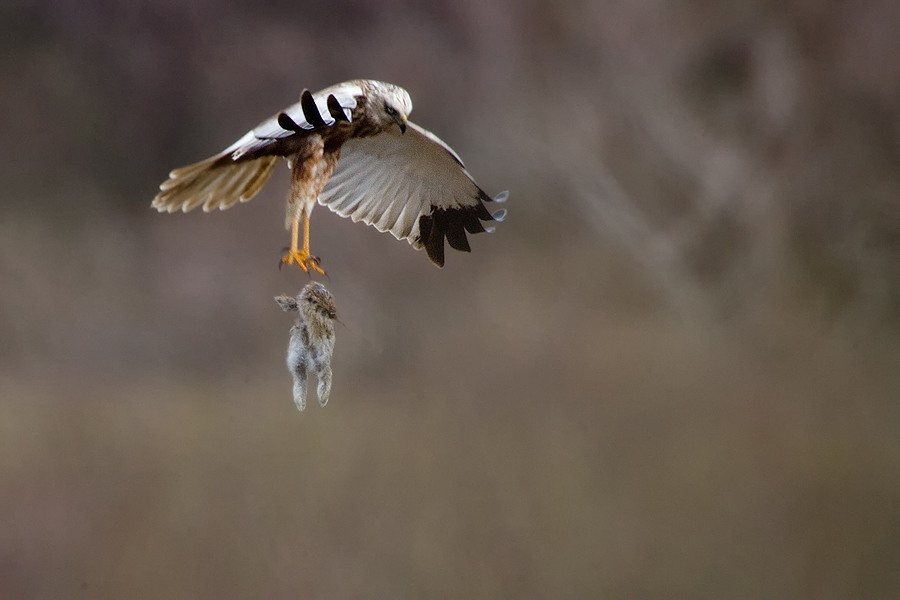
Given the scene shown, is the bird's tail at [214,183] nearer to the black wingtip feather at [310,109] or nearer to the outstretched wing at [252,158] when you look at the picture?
the outstretched wing at [252,158]

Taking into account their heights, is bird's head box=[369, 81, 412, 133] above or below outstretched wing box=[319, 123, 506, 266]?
below

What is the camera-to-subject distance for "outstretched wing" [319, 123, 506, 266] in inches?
36.0

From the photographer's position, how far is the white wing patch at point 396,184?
912 mm

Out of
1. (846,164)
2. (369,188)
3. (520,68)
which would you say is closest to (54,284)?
(369,188)

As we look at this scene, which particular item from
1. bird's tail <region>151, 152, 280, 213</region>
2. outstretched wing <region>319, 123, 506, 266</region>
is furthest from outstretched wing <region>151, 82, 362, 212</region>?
outstretched wing <region>319, 123, 506, 266</region>

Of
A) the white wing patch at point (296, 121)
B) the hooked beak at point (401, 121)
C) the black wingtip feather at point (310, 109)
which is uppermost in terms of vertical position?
the hooked beak at point (401, 121)

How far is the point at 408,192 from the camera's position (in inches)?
37.3

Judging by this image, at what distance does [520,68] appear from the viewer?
4.16 feet

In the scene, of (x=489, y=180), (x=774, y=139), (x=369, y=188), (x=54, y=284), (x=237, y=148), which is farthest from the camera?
(x=774, y=139)

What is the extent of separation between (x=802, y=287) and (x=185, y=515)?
3.45ft

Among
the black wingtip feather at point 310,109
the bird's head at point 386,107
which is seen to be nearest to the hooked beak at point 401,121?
the bird's head at point 386,107

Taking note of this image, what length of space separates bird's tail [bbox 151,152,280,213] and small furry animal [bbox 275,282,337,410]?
0.13 metres

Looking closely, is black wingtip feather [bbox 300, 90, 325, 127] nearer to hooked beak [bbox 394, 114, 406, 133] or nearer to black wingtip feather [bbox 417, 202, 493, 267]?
hooked beak [bbox 394, 114, 406, 133]

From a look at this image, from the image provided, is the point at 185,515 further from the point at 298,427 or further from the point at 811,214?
the point at 811,214
